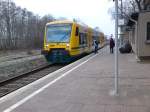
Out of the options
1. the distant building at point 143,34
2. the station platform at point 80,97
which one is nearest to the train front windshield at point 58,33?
the distant building at point 143,34

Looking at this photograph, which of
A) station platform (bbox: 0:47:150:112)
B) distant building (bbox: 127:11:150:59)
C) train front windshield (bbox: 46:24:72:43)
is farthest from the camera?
train front windshield (bbox: 46:24:72:43)

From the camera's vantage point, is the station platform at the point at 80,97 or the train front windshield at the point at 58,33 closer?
the station platform at the point at 80,97

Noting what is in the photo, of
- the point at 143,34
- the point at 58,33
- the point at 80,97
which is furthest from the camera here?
the point at 58,33

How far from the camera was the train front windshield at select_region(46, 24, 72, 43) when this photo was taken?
78.1ft

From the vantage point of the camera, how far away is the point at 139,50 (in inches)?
819

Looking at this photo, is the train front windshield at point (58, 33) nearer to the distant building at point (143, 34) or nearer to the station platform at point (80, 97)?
the distant building at point (143, 34)

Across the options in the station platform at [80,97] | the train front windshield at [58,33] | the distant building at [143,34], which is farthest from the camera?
the train front windshield at [58,33]

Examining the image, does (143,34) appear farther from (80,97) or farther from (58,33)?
(80,97)

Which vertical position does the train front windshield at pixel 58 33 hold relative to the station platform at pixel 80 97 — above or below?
above

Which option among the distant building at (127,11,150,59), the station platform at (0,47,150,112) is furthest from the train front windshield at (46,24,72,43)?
the station platform at (0,47,150,112)

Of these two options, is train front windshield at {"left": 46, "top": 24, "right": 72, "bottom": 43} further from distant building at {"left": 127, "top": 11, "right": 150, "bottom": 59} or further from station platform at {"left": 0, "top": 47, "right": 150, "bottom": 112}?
station platform at {"left": 0, "top": 47, "right": 150, "bottom": 112}

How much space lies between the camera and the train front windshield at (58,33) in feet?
78.1

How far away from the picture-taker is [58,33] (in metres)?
24.0

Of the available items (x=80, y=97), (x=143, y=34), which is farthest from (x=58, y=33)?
(x=80, y=97)
